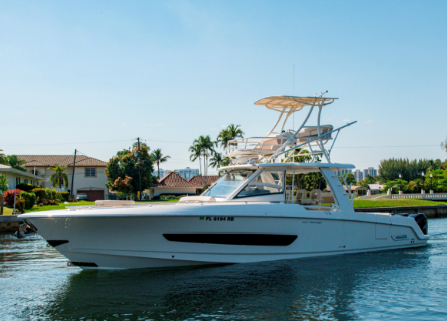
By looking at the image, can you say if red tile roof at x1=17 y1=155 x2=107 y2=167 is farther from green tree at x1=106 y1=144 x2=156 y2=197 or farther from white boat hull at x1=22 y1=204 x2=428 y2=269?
white boat hull at x1=22 y1=204 x2=428 y2=269

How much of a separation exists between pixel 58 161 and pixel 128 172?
12470 millimetres

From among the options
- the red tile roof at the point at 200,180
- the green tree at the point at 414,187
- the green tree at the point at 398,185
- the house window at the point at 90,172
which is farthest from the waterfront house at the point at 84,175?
the green tree at the point at 398,185

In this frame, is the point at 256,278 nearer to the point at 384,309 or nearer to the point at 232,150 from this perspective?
the point at 384,309

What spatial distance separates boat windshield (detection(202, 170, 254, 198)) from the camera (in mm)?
10125

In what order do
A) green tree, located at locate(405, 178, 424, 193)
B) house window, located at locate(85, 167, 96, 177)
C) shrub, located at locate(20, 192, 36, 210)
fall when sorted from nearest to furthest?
shrub, located at locate(20, 192, 36, 210) → house window, located at locate(85, 167, 96, 177) → green tree, located at locate(405, 178, 424, 193)

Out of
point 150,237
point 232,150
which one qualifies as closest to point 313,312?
point 150,237

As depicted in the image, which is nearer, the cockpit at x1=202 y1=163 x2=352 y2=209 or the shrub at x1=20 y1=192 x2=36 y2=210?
the cockpit at x1=202 y1=163 x2=352 y2=209

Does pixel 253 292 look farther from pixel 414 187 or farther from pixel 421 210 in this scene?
pixel 414 187

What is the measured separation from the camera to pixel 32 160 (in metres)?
54.5

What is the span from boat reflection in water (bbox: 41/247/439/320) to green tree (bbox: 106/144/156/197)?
38682mm

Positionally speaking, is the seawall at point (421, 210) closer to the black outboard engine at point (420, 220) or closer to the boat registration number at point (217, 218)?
the black outboard engine at point (420, 220)

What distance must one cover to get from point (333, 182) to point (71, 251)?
6.72 metres

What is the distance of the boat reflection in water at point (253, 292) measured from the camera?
6.39 metres

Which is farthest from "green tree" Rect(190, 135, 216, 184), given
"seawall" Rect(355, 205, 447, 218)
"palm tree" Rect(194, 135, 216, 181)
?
"seawall" Rect(355, 205, 447, 218)
